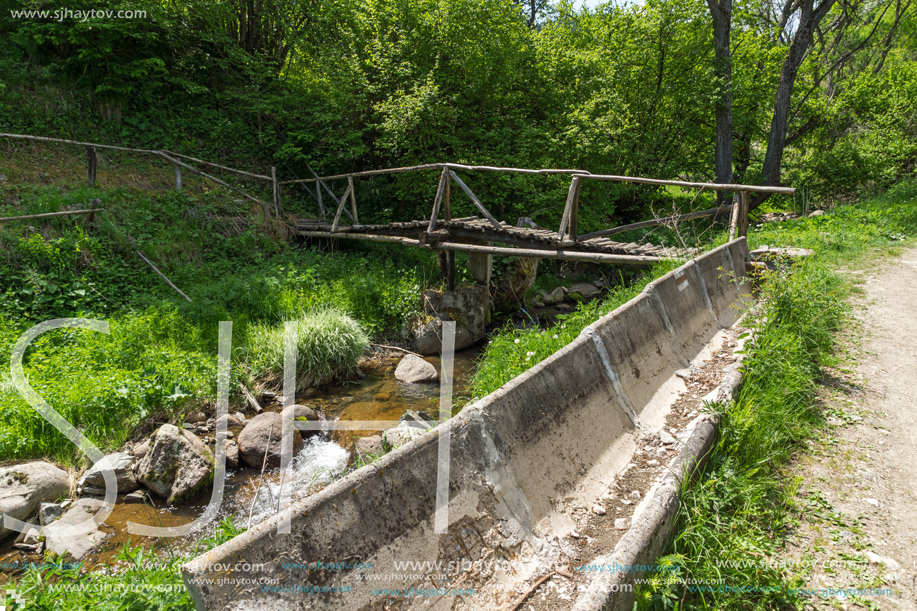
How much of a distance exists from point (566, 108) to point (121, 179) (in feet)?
32.1

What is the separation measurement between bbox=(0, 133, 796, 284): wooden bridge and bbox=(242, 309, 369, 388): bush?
7.53 ft

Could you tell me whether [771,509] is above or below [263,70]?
below

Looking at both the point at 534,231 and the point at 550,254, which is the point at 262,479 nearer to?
the point at 550,254

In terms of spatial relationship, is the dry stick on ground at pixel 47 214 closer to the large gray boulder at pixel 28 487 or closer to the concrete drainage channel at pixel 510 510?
the large gray boulder at pixel 28 487

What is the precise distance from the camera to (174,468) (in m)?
4.50

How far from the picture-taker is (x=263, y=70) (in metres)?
12.9

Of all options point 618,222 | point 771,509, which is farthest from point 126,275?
point 618,222

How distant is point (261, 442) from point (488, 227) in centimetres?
501

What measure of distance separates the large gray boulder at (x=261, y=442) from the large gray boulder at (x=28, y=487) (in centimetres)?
149

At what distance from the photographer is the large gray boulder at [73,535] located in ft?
12.1

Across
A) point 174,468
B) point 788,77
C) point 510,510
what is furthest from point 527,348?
point 788,77

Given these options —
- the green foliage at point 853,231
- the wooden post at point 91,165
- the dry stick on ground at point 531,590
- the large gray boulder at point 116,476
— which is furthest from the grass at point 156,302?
the green foliage at point 853,231

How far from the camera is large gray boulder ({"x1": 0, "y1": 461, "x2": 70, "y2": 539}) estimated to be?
3.90 meters

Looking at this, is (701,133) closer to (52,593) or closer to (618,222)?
(618,222)
